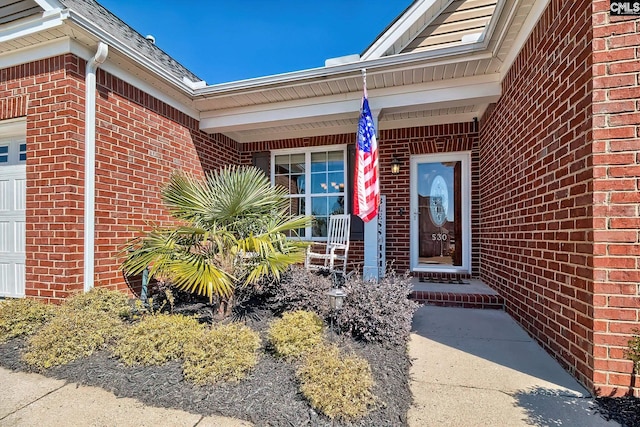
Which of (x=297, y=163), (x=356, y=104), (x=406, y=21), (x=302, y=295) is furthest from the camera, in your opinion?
(x=297, y=163)

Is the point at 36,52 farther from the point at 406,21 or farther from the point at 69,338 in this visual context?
the point at 406,21

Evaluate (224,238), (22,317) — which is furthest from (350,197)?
(22,317)

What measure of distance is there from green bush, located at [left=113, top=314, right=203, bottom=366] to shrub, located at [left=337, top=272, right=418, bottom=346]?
1.27 m

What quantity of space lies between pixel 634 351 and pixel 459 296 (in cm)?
230

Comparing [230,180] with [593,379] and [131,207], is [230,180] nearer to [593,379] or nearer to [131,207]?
[131,207]

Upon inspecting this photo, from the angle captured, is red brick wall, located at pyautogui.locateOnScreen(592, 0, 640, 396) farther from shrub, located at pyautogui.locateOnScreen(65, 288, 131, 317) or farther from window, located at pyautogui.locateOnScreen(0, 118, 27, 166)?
window, located at pyautogui.locateOnScreen(0, 118, 27, 166)

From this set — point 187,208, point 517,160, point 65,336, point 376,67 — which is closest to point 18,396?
point 65,336

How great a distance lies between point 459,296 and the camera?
13.5ft

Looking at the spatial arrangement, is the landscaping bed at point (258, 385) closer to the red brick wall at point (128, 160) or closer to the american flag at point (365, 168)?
the red brick wall at point (128, 160)

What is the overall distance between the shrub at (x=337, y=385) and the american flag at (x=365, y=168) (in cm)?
208

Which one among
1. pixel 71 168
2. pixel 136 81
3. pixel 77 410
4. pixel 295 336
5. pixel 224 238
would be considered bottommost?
pixel 77 410

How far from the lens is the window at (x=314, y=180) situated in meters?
6.04

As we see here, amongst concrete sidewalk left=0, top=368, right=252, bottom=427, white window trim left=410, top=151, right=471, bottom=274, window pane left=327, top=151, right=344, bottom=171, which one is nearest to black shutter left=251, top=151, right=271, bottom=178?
window pane left=327, top=151, right=344, bottom=171

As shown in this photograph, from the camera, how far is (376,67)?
3879mm
